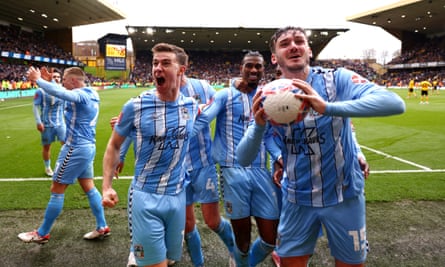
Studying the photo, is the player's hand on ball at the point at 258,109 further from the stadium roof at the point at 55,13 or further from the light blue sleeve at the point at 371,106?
the stadium roof at the point at 55,13

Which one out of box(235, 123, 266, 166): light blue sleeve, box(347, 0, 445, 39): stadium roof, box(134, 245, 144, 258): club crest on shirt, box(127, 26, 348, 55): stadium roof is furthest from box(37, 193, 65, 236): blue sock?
box(127, 26, 348, 55): stadium roof

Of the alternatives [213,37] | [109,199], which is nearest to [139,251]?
[109,199]

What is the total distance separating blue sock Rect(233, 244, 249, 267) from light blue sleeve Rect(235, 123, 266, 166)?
1.33 metres

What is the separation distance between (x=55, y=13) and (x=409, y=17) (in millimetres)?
44486

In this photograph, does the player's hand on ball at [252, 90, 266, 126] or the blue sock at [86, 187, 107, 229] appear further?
the blue sock at [86, 187, 107, 229]

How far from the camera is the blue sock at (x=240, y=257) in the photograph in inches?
136

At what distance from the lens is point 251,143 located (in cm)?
237

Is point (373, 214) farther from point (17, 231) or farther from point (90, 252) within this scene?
point (17, 231)

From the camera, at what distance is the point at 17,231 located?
4543mm

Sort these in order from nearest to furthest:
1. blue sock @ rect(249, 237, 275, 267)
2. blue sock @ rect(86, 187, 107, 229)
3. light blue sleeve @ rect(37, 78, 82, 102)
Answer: blue sock @ rect(249, 237, 275, 267), light blue sleeve @ rect(37, 78, 82, 102), blue sock @ rect(86, 187, 107, 229)

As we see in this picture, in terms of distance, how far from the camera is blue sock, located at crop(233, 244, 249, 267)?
3.44 metres

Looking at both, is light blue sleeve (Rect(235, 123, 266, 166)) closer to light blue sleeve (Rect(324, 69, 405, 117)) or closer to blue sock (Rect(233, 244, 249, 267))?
light blue sleeve (Rect(324, 69, 405, 117))

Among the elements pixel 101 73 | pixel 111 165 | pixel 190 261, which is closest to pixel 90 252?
pixel 190 261

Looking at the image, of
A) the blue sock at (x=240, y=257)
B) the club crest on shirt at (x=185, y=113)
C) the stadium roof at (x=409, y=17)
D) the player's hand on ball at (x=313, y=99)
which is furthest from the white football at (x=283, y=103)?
the stadium roof at (x=409, y=17)
